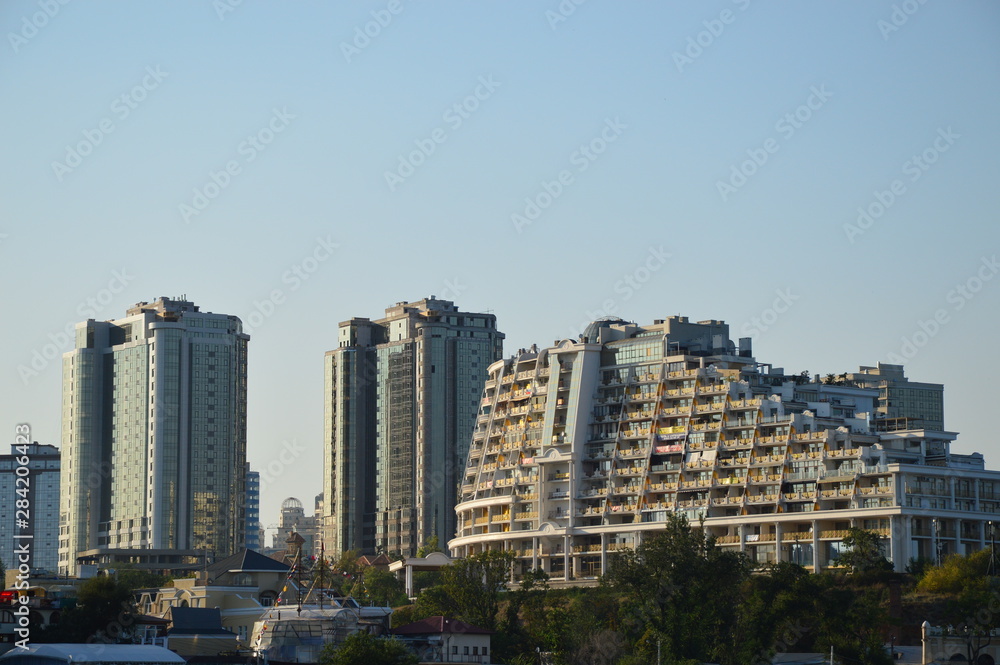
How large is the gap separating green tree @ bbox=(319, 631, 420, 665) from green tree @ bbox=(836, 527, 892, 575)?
50.1 meters

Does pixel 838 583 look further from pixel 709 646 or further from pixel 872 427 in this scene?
pixel 872 427

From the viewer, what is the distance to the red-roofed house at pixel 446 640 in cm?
15126

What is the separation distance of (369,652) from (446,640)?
800 inches

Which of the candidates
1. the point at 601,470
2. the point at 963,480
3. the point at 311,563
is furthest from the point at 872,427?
the point at 311,563

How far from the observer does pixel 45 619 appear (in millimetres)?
144500

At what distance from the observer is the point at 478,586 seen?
563ft

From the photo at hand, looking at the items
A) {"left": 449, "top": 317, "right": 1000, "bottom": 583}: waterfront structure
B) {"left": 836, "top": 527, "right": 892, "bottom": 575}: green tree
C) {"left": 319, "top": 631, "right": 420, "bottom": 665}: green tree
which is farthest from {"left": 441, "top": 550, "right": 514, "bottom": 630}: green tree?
{"left": 836, "top": 527, "right": 892, "bottom": 575}: green tree

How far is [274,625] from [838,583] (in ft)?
171

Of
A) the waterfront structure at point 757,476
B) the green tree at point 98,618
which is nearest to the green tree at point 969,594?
the waterfront structure at point 757,476

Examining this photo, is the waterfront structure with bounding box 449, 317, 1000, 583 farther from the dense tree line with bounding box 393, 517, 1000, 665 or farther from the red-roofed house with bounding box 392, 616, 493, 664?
the red-roofed house with bounding box 392, 616, 493, 664

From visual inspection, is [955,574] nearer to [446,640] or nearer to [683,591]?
[683,591]

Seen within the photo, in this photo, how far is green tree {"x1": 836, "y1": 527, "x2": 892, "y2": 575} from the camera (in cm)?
16662

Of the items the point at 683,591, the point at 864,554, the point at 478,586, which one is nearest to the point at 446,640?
the point at 478,586

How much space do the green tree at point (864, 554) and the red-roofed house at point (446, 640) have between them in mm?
36696
